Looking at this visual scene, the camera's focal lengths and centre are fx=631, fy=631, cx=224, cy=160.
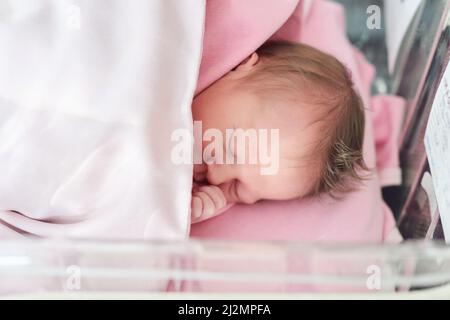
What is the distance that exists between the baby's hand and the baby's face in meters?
0.01

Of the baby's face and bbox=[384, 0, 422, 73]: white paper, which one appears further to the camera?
bbox=[384, 0, 422, 73]: white paper

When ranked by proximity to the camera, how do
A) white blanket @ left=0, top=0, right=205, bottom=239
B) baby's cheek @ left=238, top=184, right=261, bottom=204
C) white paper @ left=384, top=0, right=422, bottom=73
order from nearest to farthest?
white blanket @ left=0, top=0, right=205, bottom=239, baby's cheek @ left=238, top=184, right=261, bottom=204, white paper @ left=384, top=0, right=422, bottom=73

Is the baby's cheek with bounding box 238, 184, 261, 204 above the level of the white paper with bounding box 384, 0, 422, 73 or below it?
below

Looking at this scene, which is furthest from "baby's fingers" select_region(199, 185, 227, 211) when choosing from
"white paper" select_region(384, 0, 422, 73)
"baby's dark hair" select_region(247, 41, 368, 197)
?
"white paper" select_region(384, 0, 422, 73)

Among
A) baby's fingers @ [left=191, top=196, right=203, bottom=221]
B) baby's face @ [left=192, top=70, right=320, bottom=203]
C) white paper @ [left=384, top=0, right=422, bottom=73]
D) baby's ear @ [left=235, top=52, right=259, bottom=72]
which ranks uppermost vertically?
white paper @ [left=384, top=0, right=422, bottom=73]

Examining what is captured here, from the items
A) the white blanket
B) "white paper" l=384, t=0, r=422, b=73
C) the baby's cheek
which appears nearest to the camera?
the white blanket

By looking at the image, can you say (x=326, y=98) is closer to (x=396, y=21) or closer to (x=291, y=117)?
(x=291, y=117)

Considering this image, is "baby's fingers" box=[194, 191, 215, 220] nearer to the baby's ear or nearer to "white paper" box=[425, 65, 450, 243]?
the baby's ear

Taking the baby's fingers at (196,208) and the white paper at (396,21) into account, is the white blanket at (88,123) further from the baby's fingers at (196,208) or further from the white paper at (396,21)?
the white paper at (396,21)

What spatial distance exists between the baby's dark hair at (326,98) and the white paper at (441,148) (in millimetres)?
87

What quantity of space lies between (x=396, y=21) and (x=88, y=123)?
0.53m

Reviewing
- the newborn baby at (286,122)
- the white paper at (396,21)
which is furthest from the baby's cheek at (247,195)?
the white paper at (396,21)

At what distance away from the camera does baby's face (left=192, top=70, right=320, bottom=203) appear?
742 mm

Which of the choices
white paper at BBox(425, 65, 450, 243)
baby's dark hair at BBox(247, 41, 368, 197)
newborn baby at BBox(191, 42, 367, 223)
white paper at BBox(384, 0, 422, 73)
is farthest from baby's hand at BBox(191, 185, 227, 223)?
white paper at BBox(384, 0, 422, 73)
